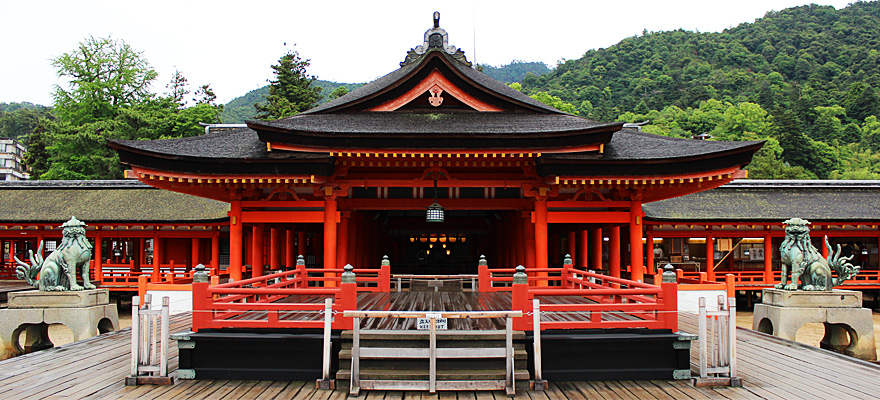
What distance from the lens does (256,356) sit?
864 cm

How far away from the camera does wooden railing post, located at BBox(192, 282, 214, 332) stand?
8703 mm

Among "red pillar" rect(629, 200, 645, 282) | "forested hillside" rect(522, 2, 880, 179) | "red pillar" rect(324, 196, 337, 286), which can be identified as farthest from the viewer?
"forested hillside" rect(522, 2, 880, 179)

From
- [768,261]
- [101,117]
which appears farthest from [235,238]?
[101,117]

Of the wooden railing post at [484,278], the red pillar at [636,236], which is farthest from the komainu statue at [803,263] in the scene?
the wooden railing post at [484,278]

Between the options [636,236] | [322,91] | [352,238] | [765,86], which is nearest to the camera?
[636,236]

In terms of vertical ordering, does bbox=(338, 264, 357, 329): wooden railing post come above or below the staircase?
above

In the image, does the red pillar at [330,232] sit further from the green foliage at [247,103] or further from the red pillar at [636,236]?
the green foliage at [247,103]

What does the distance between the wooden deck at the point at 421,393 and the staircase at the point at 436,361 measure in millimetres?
175

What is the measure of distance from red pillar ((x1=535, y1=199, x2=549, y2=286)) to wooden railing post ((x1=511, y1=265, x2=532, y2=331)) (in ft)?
17.5

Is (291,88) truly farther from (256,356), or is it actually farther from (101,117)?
(256,356)

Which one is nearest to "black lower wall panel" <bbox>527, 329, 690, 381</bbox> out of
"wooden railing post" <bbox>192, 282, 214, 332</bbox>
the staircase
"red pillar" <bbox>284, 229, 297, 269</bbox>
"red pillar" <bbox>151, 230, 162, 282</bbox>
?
the staircase

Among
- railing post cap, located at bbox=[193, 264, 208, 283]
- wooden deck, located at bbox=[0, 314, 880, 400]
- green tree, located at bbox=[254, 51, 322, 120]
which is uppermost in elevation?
green tree, located at bbox=[254, 51, 322, 120]

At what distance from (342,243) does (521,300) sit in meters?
7.98

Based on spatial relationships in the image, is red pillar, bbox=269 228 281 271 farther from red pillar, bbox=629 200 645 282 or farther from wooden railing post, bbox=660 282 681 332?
wooden railing post, bbox=660 282 681 332
